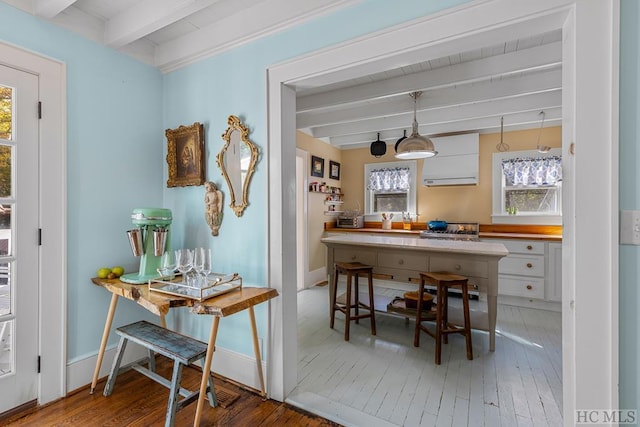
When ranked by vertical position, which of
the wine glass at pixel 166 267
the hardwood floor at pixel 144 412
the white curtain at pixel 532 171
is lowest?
the hardwood floor at pixel 144 412

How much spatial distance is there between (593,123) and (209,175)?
2.17 meters

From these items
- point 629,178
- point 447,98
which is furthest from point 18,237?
point 447,98

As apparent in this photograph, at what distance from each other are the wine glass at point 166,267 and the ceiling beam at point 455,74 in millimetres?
2180

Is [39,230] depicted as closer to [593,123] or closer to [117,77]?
[117,77]

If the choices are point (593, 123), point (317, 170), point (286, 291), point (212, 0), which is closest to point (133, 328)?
point (286, 291)

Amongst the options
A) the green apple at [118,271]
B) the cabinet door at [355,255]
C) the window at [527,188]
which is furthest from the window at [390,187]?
the green apple at [118,271]

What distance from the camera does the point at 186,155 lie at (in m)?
2.30

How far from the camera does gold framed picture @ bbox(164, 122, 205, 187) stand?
222 centimetres

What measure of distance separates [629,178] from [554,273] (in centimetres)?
323

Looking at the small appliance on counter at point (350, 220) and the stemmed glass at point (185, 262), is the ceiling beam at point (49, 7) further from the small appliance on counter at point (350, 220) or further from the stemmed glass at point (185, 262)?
the small appliance on counter at point (350, 220)

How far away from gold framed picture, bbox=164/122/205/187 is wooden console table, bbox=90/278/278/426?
2.72 ft

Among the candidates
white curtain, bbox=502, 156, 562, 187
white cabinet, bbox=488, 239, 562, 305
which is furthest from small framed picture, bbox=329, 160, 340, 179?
white cabinet, bbox=488, 239, 562, 305

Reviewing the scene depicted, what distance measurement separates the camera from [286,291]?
1.95 metres

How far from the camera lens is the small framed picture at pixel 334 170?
548 cm
